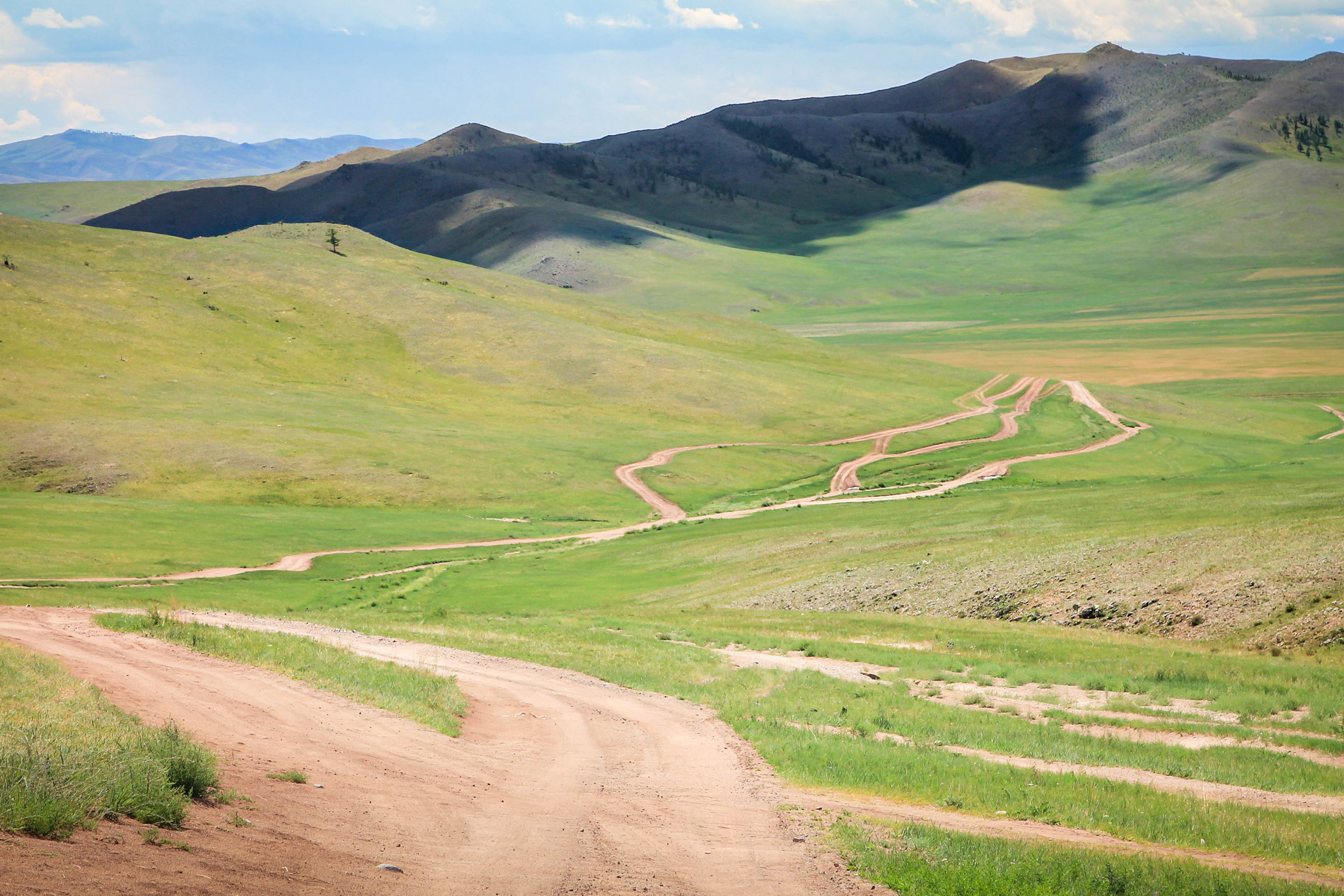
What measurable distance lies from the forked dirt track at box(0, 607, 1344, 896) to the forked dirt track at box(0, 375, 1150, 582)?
3062cm

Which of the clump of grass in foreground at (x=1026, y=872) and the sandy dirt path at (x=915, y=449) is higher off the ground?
the clump of grass in foreground at (x=1026, y=872)

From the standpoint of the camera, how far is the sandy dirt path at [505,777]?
38.6ft

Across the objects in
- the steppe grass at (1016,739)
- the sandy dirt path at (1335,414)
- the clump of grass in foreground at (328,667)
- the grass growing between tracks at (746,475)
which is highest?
the clump of grass in foreground at (328,667)

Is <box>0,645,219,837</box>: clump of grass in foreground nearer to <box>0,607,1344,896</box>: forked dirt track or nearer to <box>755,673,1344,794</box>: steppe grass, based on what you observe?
<box>0,607,1344,896</box>: forked dirt track

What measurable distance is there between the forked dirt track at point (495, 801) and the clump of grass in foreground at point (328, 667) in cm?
55

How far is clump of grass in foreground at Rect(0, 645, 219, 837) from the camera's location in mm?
10164

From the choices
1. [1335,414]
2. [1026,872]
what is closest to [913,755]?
[1026,872]

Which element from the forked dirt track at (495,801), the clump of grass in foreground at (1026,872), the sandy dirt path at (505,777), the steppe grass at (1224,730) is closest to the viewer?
the forked dirt track at (495,801)

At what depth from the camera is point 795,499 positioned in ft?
262

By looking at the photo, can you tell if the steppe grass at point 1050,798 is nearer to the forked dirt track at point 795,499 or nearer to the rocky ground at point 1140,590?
the rocky ground at point 1140,590

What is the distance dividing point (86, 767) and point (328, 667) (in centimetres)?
1211

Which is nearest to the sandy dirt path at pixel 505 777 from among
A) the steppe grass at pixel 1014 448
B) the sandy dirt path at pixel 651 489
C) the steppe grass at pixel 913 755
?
the steppe grass at pixel 913 755

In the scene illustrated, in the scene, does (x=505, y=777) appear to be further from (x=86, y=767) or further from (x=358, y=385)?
(x=358, y=385)

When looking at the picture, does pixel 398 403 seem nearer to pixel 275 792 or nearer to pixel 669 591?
pixel 669 591
